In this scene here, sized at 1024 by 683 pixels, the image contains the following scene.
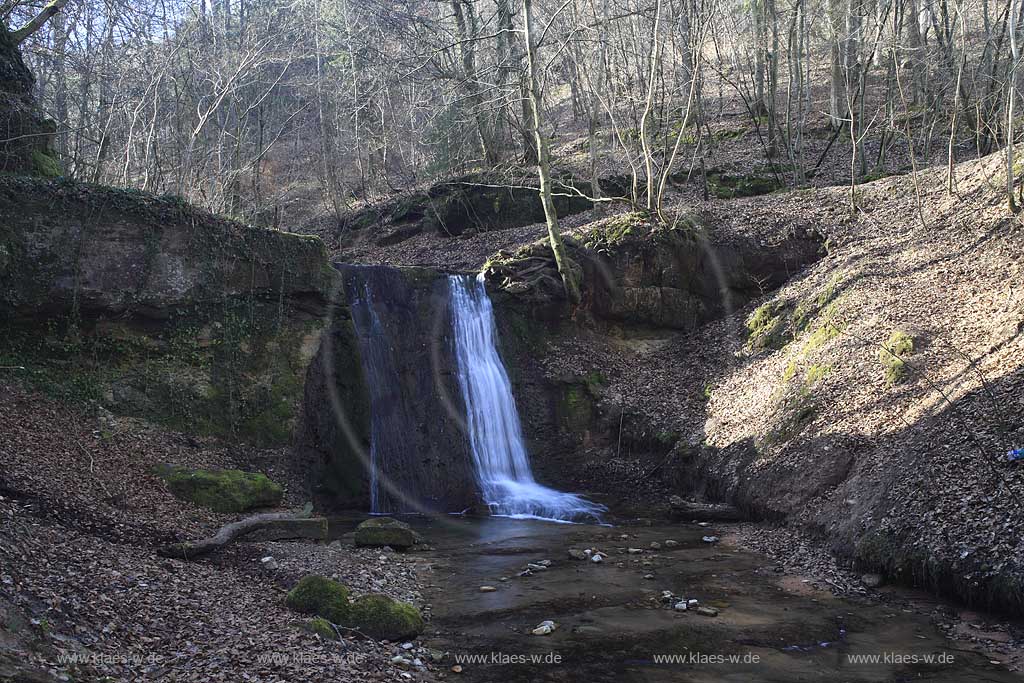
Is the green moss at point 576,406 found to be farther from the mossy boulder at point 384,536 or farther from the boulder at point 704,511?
the mossy boulder at point 384,536

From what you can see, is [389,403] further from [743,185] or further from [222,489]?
[743,185]

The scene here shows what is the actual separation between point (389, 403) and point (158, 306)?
483 cm

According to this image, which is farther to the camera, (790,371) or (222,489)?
(790,371)

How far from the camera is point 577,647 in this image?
24.8 feet

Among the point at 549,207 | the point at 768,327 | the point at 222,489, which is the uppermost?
the point at 549,207

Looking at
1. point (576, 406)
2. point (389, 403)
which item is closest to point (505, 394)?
point (576, 406)

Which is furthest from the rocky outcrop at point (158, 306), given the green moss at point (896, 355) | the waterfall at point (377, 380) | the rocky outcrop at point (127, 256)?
the green moss at point (896, 355)

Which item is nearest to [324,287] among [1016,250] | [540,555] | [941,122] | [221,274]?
[221,274]

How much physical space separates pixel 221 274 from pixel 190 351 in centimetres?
157

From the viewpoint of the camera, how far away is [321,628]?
7180 millimetres

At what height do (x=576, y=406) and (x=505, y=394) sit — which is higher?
(x=505, y=394)

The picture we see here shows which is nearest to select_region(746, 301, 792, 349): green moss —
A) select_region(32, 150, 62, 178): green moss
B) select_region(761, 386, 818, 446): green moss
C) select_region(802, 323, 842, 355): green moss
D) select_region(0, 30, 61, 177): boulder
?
select_region(802, 323, 842, 355): green moss

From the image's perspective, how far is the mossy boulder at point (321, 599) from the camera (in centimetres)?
766

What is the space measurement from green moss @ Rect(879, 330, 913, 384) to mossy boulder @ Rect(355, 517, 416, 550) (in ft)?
27.0
